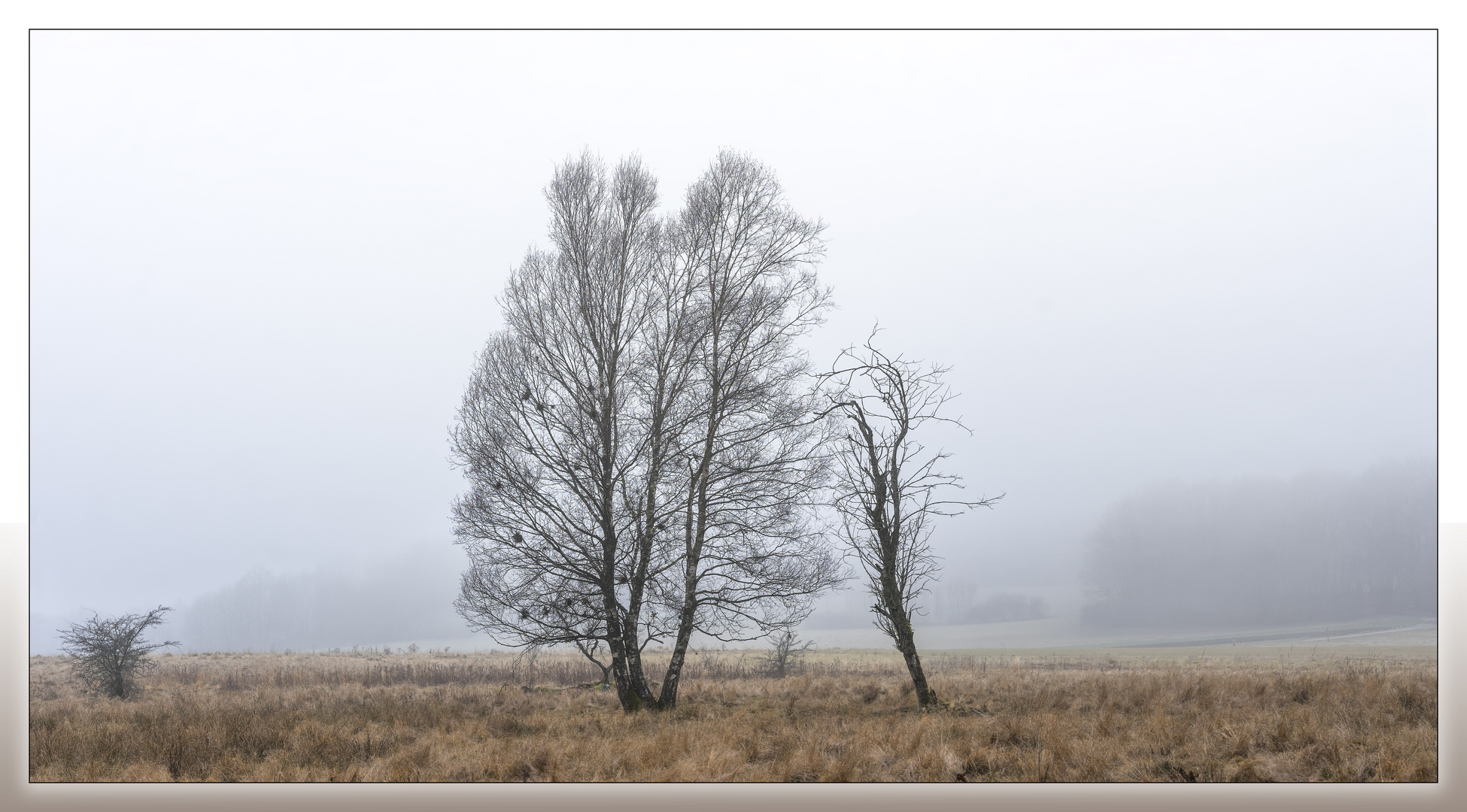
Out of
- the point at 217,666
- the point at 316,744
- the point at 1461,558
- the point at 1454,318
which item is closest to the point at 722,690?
the point at 316,744

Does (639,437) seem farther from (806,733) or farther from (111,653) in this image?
(111,653)

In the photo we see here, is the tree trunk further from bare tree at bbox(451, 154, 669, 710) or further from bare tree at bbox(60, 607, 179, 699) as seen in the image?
bare tree at bbox(60, 607, 179, 699)

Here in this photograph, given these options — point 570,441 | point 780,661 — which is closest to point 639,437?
point 570,441

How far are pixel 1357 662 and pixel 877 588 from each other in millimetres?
9546

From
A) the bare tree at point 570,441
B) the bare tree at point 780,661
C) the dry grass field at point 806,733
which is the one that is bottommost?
the bare tree at point 780,661

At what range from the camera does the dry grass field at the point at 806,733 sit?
8781mm

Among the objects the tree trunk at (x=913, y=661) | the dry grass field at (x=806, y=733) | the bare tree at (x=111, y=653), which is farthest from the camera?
the bare tree at (x=111, y=653)

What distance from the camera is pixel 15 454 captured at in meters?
8.63

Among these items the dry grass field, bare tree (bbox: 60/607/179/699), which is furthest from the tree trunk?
bare tree (bbox: 60/607/179/699)

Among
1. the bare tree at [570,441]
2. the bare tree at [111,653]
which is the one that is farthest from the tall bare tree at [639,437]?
the bare tree at [111,653]

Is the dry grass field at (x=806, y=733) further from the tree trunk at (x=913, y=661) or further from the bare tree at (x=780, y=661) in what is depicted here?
the bare tree at (x=780, y=661)

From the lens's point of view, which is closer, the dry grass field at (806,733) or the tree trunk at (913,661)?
the dry grass field at (806,733)

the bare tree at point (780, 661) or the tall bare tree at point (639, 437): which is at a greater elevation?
the tall bare tree at point (639, 437)

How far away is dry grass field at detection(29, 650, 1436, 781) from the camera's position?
346 inches
